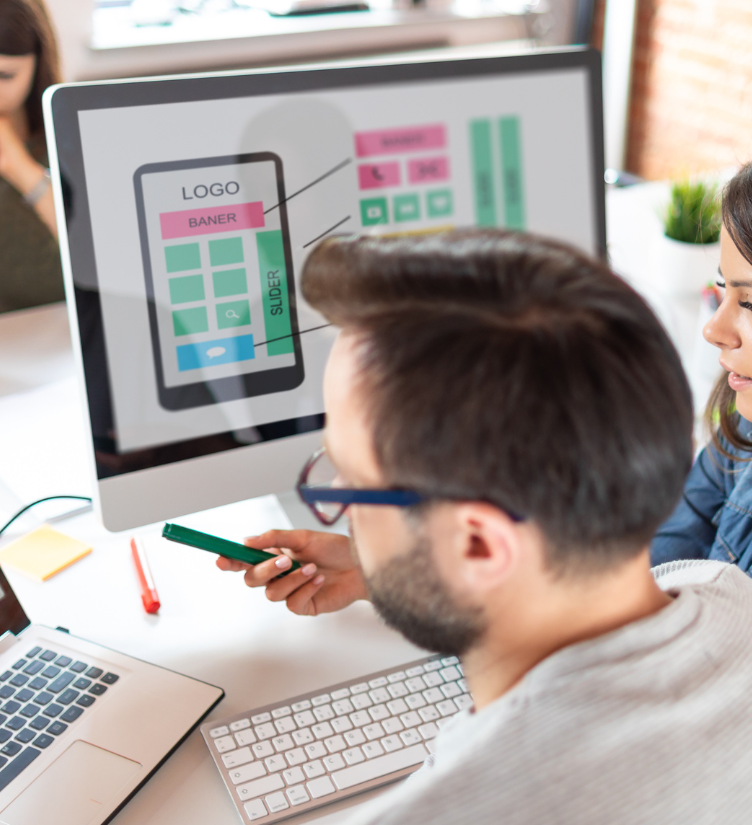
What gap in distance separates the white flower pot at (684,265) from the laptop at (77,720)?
3.62 ft

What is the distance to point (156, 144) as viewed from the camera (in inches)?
30.9

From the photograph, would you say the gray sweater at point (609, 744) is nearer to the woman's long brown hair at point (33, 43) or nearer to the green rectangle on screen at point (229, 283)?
the green rectangle on screen at point (229, 283)

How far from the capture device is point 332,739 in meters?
0.67

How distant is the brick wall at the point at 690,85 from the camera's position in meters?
3.03

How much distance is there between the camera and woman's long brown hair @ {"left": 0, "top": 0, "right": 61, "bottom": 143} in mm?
1496

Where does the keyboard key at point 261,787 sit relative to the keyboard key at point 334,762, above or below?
above

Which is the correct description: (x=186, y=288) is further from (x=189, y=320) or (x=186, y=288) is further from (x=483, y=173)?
(x=483, y=173)

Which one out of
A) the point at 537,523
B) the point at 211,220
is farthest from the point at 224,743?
the point at 211,220

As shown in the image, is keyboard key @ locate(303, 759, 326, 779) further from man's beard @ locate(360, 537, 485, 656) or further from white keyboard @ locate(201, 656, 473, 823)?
man's beard @ locate(360, 537, 485, 656)

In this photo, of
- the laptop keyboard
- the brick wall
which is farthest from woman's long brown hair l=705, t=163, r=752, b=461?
the brick wall

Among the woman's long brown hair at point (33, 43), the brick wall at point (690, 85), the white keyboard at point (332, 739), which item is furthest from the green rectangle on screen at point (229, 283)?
the brick wall at point (690, 85)

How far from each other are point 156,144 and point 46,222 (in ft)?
2.89

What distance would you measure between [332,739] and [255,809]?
0.28ft

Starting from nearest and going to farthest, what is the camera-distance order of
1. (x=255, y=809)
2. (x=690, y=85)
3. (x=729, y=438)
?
(x=255, y=809) < (x=729, y=438) < (x=690, y=85)
